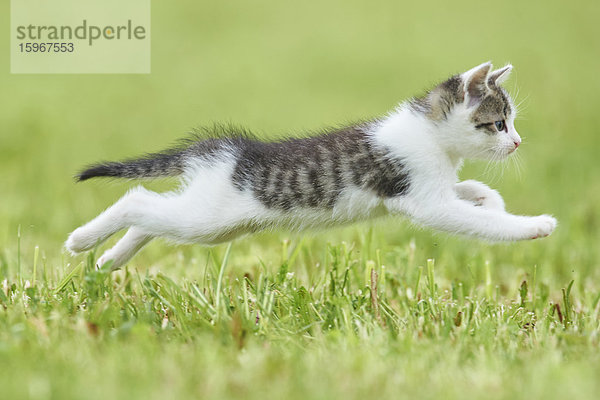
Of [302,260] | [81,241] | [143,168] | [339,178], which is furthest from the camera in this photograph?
[302,260]

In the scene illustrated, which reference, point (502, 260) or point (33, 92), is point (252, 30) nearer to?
point (33, 92)

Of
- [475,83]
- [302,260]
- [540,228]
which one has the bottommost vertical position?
[302,260]

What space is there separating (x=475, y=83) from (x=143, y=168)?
5.71 feet

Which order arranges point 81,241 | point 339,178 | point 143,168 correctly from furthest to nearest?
point 143,168, point 81,241, point 339,178

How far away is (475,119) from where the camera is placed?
4199 millimetres

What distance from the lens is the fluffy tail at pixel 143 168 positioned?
14.3 feet

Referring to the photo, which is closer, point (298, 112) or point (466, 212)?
point (466, 212)

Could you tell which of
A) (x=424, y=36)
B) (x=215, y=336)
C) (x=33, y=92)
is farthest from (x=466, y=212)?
(x=424, y=36)

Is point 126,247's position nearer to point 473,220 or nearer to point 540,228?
point 473,220

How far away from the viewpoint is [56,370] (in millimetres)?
3029

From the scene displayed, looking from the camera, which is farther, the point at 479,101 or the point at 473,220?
the point at 479,101

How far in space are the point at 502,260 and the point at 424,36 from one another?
8568 millimetres

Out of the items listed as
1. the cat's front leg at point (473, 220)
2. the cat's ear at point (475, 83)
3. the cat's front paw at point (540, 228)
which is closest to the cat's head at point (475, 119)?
the cat's ear at point (475, 83)

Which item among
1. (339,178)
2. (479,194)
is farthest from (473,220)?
(339,178)
